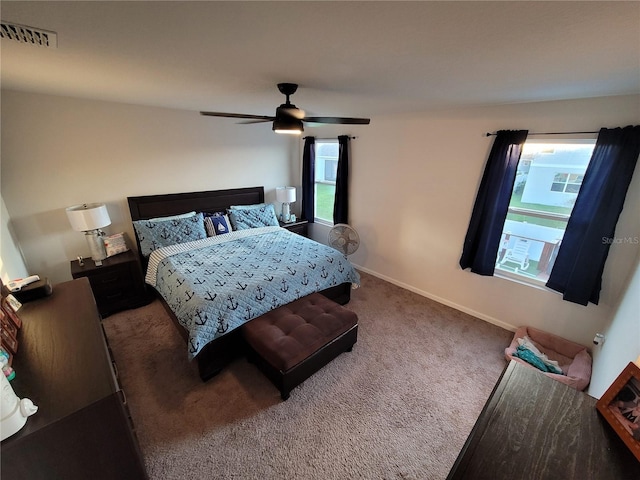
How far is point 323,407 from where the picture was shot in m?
1.85

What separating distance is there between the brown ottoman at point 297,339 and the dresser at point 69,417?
0.86 m

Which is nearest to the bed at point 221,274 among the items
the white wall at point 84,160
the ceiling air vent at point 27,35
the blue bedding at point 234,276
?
the blue bedding at point 234,276

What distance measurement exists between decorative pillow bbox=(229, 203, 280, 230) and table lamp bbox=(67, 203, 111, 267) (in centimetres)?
139

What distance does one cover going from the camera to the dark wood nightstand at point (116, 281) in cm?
263

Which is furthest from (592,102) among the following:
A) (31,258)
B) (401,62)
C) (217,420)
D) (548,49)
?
(31,258)

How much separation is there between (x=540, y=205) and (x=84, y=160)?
15.1 ft

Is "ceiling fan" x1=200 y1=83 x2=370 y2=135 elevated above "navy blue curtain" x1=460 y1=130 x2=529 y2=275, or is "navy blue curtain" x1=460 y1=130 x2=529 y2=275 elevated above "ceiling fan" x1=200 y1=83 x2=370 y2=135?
"ceiling fan" x1=200 y1=83 x2=370 y2=135

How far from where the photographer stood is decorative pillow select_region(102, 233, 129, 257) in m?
2.86

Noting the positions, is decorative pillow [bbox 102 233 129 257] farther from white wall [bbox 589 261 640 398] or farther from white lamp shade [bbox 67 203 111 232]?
white wall [bbox 589 261 640 398]

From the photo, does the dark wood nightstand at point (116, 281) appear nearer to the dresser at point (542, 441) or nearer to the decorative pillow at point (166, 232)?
the decorative pillow at point (166, 232)

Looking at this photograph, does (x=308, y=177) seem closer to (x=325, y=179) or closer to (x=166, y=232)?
(x=325, y=179)

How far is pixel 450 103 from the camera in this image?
239 cm

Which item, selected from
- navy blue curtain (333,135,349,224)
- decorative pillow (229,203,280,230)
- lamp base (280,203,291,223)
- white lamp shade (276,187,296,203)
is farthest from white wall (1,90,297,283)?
navy blue curtain (333,135,349,224)

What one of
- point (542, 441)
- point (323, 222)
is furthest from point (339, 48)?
point (323, 222)
